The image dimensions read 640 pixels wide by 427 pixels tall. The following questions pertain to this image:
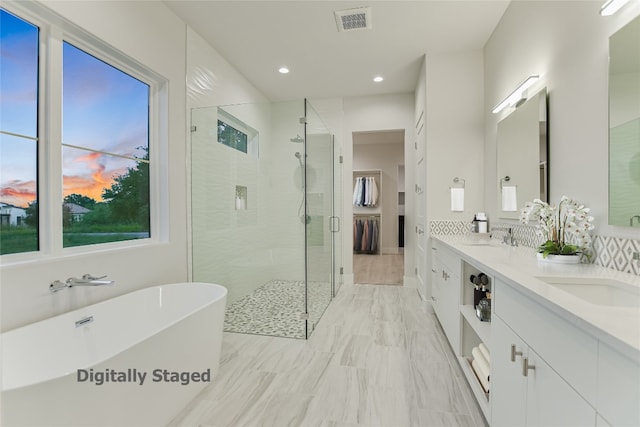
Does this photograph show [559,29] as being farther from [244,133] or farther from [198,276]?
[198,276]

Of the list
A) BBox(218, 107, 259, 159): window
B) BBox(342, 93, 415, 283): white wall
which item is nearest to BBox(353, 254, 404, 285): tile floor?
BBox(342, 93, 415, 283): white wall

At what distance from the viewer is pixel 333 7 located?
2.57 metres

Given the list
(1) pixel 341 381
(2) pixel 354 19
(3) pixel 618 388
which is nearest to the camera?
(3) pixel 618 388

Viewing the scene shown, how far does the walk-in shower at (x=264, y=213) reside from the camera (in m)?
2.98

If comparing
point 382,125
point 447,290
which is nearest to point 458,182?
point 447,290

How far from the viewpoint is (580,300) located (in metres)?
0.88

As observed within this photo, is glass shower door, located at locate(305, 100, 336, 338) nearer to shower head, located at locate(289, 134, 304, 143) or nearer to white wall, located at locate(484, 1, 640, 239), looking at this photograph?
shower head, located at locate(289, 134, 304, 143)

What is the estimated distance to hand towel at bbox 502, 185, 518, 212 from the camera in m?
2.50

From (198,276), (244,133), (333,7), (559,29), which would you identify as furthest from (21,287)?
(559,29)

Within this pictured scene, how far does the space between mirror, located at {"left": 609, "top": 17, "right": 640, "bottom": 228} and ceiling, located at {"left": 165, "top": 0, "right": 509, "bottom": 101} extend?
1562 millimetres

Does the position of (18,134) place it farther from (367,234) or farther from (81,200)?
(367,234)

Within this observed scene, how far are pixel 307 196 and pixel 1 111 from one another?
90.1 inches

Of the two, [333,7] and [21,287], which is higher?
[333,7]

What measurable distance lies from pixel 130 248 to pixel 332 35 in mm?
2693
